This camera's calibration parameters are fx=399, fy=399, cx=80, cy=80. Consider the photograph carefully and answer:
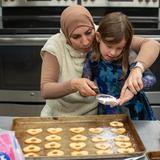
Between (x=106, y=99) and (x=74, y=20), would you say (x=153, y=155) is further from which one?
(x=74, y=20)

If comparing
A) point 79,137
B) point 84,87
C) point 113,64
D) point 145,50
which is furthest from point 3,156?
point 145,50

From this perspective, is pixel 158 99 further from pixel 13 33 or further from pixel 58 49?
pixel 58 49

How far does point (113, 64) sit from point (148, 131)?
0.38 meters

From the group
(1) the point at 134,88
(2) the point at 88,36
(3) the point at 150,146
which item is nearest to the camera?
(3) the point at 150,146

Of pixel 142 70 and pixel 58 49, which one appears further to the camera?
pixel 58 49

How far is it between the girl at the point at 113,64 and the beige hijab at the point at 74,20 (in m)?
0.09

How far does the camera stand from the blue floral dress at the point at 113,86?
5.97 feet

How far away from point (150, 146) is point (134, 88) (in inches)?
11.6

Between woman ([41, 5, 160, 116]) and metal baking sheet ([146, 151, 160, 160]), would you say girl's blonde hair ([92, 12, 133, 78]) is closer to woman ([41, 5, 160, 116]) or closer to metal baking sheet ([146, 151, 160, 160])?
woman ([41, 5, 160, 116])

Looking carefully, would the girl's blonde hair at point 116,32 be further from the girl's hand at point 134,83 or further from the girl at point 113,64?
the girl's hand at point 134,83

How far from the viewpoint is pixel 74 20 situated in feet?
6.01

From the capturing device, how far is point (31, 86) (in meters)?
3.07

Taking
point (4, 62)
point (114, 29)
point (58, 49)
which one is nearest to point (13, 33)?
point (4, 62)

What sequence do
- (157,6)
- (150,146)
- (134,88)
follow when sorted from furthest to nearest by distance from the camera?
1. (157,6)
2. (134,88)
3. (150,146)
